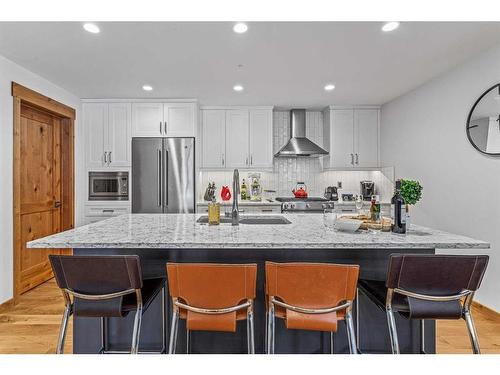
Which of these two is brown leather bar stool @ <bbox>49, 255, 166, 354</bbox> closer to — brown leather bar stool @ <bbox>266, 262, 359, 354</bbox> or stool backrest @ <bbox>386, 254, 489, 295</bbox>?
brown leather bar stool @ <bbox>266, 262, 359, 354</bbox>

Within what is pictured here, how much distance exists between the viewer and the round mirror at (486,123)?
2580 millimetres

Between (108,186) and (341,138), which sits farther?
(341,138)

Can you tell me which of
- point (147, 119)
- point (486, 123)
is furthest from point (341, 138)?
point (147, 119)

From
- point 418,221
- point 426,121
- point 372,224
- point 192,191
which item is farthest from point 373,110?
point 372,224

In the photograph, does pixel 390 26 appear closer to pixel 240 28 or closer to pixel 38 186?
pixel 240 28

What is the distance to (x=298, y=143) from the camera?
472cm

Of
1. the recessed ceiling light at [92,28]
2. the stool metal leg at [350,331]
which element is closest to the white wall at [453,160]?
the stool metal leg at [350,331]

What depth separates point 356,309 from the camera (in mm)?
1728

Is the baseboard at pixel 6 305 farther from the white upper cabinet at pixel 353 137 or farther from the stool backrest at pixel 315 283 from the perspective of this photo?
the white upper cabinet at pixel 353 137

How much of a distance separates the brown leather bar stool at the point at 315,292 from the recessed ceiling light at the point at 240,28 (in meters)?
1.79

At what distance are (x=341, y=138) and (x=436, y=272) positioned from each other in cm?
355

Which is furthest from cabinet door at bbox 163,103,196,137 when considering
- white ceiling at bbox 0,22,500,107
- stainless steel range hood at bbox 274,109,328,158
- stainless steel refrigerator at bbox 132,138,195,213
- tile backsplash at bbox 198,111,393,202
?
stainless steel range hood at bbox 274,109,328,158
